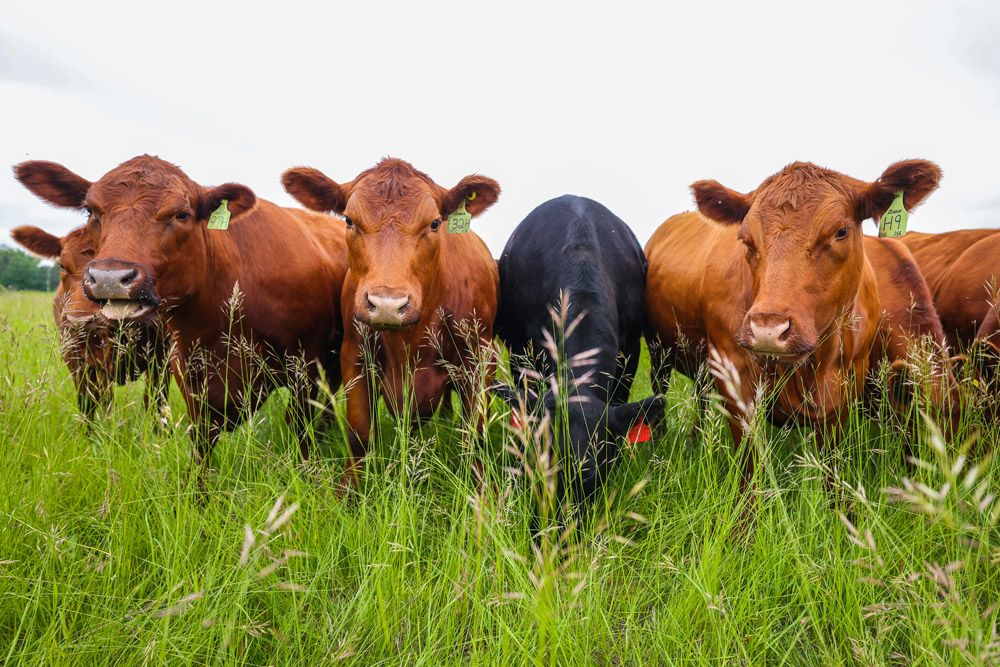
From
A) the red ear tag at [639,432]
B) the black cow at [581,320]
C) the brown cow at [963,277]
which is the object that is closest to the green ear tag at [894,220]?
the brown cow at [963,277]

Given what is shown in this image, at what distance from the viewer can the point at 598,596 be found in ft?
6.55

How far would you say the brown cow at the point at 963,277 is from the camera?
15.6 feet

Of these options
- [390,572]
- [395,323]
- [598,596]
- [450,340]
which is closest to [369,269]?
[395,323]

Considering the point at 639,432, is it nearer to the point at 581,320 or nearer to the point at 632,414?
the point at 632,414

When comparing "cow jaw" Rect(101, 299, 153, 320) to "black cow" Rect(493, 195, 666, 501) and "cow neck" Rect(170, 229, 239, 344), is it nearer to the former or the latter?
"cow neck" Rect(170, 229, 239, 344)

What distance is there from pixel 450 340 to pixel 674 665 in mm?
2671

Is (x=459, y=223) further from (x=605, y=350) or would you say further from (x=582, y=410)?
(x=582, y=410)

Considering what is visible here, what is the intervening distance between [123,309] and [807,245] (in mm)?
3864

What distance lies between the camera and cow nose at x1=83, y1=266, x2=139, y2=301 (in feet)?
10.5

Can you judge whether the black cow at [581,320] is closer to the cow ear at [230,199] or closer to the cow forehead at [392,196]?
the cow forehead at [392,196]

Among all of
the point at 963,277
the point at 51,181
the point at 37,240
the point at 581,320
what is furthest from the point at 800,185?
the point at 37,240

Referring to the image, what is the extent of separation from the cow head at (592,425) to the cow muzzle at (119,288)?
7.14ft

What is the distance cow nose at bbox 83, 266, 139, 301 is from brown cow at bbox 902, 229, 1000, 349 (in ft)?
18.9

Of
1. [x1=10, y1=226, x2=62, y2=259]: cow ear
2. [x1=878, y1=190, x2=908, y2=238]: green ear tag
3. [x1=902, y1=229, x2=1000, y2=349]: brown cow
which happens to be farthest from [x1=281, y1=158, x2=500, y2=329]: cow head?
[x1=902, y1=229, x2=1000, y2=349]: brown cow
